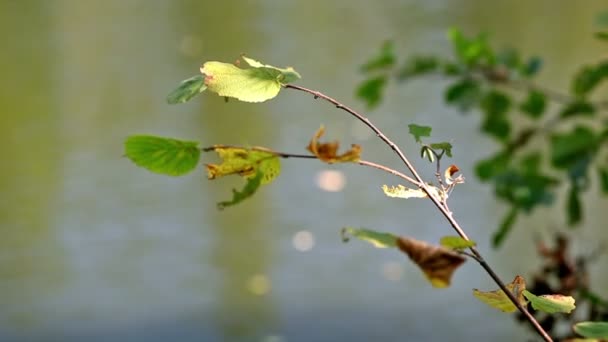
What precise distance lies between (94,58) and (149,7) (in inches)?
50.7

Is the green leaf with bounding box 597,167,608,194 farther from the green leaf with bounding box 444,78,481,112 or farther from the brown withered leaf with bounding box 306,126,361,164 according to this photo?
the brown withered leaf with bounding box 306,126,361,164

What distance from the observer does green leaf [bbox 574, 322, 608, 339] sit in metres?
0.45

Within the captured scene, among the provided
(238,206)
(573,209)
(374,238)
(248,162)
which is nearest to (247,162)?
(248,162)

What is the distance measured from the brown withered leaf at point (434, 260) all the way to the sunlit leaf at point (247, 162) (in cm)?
11

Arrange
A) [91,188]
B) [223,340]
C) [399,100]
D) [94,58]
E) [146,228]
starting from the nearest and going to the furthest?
1. [223,340]
2. [146,228]
3. [91,188]
4. [399,100]
5. [94,58]

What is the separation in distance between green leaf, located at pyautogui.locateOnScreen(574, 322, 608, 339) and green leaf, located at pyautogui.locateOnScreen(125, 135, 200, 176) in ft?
0.65

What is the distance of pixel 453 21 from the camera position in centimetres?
549

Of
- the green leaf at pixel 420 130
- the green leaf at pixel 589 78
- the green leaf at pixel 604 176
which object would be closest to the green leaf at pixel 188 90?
the green leaf at pixel 420 130

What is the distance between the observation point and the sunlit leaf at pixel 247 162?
487 millimetres

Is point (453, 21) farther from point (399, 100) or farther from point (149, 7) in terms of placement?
point (149, 7)

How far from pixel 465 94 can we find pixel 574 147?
23 cm

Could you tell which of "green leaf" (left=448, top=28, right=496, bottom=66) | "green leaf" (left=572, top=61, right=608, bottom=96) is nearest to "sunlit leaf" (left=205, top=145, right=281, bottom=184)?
"green leaf" (left=572, top=61, right=608, bottom=96)

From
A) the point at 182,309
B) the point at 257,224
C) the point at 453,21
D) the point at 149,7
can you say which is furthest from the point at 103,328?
the point at 149,7

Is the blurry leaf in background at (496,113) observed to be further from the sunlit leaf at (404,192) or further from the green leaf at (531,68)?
the sunlit leaf at (404,192)
